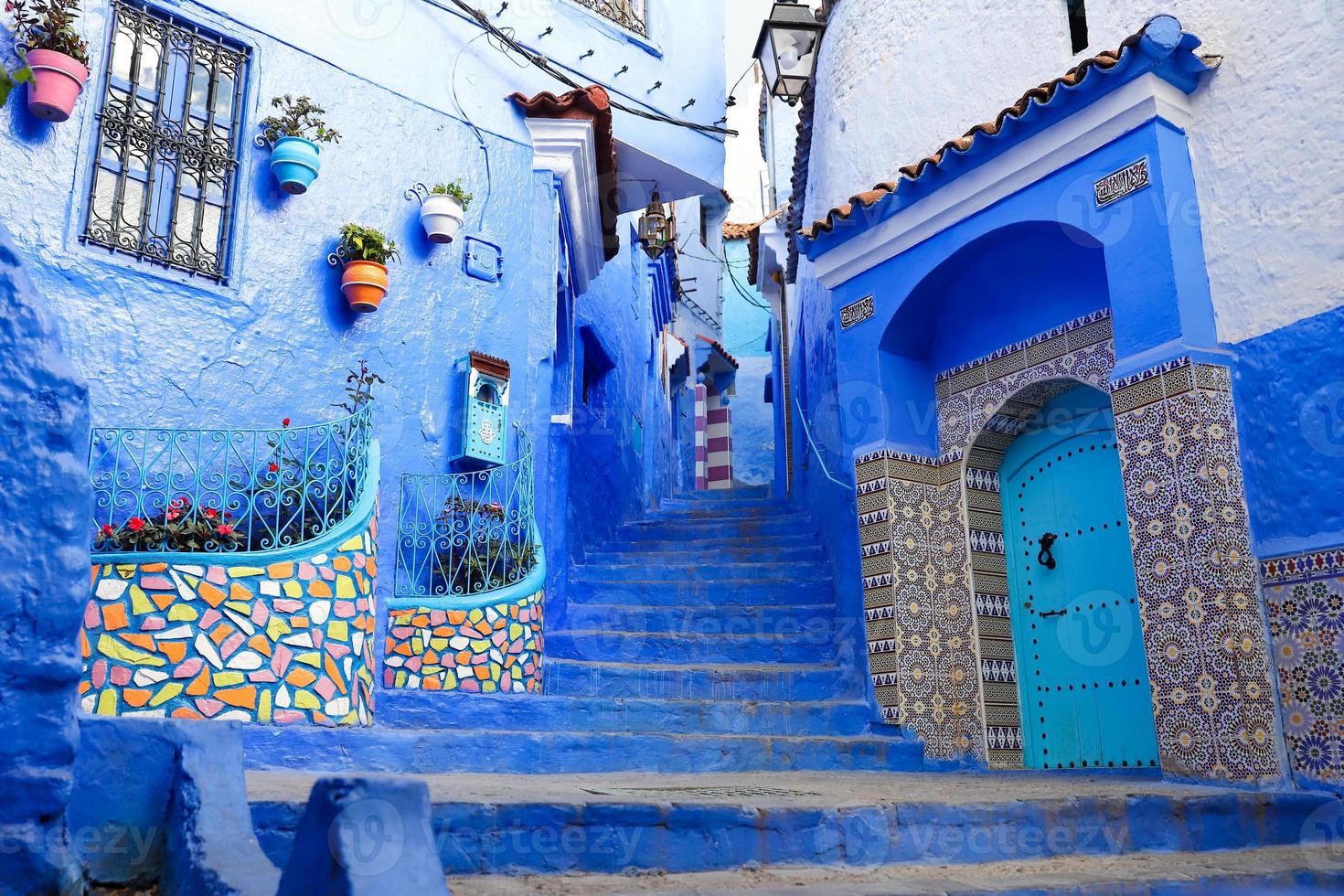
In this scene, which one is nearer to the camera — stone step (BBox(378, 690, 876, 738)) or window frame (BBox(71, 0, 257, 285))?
stone step (BBox(378, 690, 876, 738))

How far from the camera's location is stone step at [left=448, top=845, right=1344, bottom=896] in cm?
300

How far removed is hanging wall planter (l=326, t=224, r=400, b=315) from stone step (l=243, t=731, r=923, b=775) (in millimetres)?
2641

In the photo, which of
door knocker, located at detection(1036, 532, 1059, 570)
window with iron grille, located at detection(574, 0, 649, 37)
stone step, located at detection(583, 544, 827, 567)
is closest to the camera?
door knocker, located at detection(1036, 532, 1059, 570)

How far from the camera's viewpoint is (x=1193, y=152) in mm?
5594

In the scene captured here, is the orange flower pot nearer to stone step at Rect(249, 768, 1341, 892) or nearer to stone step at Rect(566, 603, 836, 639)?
stone step at Rect(566, 603, 836, 639)

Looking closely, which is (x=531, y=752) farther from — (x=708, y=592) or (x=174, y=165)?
(x=174, y=165)

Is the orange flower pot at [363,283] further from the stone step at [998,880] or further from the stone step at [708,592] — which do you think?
the stone step at [998,880]

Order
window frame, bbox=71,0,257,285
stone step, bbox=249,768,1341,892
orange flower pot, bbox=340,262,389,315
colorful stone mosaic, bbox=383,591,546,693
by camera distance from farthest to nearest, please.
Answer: orange flower pot, bbox=340,262,389,315, colorful stone mosaic, bbox=383,591,546,693, window frame, bbox=71,0,257,285, stone step, bbox=249,768,1341,892

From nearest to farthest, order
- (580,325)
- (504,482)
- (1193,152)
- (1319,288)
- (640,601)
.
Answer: (1319,288), (1193,152), (504,482), (640,601), (580,325)

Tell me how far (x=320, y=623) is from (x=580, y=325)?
590 centimetres

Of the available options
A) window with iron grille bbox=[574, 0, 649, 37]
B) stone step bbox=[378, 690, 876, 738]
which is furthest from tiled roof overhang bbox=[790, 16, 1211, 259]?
window with iron grille bbox=[574, 0, 649, 37]

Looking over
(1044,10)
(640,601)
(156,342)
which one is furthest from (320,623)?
(1044,10)

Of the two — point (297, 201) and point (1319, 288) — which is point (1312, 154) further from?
point (297, 201)

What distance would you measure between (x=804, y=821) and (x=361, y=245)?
4.62 m
